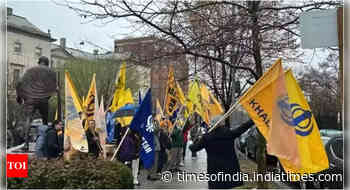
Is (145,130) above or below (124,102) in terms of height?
below

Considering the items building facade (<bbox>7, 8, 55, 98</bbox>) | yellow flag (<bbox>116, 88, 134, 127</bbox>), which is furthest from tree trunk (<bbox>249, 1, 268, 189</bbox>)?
building facade (<bbox>7, 8, 55, 98</bbox>)

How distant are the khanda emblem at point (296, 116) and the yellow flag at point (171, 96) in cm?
510

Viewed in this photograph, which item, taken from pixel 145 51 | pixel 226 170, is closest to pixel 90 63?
pixel 145 51

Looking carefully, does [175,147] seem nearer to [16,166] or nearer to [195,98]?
[195,98]

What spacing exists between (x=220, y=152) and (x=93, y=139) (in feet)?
13.7

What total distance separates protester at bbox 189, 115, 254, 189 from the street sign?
1.64 metres

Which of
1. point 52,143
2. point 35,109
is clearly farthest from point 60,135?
point 35,109

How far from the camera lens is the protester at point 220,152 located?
5531mm

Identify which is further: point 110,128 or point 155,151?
point 110,128

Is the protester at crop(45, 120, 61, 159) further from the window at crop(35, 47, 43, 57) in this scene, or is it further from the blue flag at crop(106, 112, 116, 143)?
the window at crop(35, 47, 43, 57)

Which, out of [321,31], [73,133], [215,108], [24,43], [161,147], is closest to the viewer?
[321,31]

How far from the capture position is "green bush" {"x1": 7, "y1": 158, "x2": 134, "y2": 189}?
6465 millimetres

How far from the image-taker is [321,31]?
16.9 feet

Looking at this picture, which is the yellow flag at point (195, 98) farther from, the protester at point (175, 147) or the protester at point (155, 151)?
the protester at point (175, 147)
